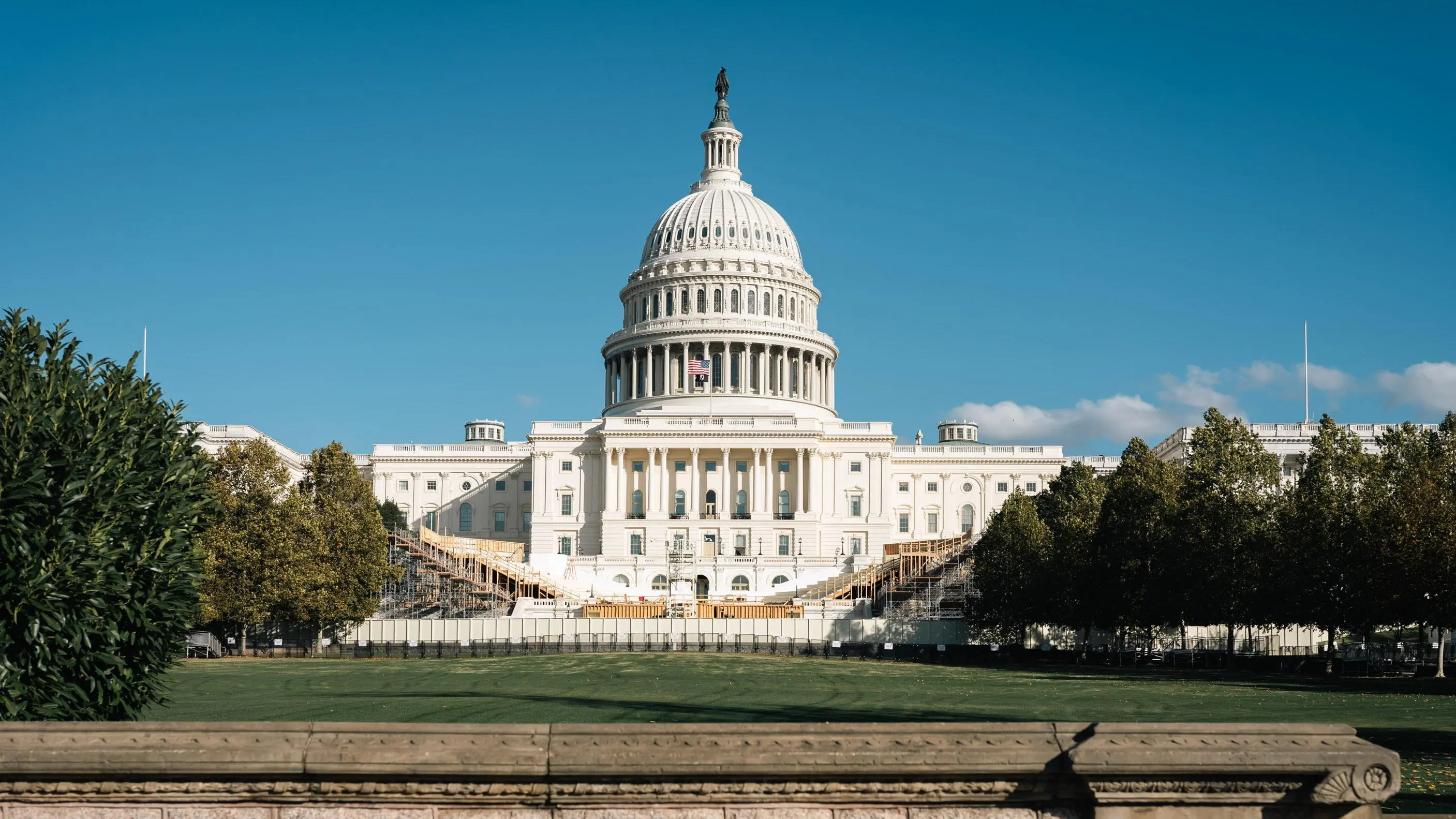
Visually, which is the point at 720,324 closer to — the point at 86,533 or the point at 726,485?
the point at 726,485

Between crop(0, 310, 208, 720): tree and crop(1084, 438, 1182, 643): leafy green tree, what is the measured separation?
178ft

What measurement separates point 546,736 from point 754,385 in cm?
15729

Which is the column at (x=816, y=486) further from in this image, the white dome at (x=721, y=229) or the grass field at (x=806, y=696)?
the grass field at (x=806, y=696)

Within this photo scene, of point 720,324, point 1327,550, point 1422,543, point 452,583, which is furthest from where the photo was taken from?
point 720,324

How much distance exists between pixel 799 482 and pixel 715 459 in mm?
8688

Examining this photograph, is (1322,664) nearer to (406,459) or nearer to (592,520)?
(592,520)

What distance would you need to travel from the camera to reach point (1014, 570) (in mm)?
86062

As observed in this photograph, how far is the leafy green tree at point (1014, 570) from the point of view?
8338 centimetres

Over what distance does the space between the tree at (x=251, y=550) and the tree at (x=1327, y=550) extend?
48.5 m

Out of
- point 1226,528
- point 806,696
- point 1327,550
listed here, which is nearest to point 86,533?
point 806,696

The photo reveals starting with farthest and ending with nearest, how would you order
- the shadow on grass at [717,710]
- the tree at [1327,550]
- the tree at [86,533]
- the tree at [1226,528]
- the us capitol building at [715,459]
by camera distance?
the us capitol building at [715,459]
the tree at [1226,528]
the tree at [1327,550]
the shadow on grass at [717,710]
the tree at [86,533]

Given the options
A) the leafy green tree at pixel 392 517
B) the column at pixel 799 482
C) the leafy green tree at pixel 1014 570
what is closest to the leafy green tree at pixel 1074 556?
the leafy green tree at pixel 1014 570

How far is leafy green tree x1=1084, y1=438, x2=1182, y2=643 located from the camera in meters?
70.8

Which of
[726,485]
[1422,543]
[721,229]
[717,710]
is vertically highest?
[721,229]
